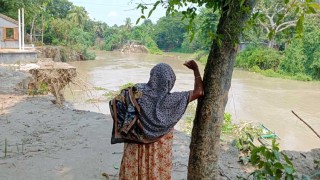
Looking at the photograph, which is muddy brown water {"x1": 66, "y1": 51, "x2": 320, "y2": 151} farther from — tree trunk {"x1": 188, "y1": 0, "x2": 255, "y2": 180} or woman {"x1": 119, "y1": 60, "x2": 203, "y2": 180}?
woman {"x1": 119, "y1": 60, "x2": 203, "y2": 180}

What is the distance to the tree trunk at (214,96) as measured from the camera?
6.83ft

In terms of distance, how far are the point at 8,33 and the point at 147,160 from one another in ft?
73.1

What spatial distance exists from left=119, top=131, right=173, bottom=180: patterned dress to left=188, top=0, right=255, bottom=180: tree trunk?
0.61 ft

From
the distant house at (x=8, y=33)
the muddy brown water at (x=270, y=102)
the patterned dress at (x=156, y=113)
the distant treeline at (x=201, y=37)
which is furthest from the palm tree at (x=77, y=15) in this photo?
the patterned dress at (x=156, y=113)

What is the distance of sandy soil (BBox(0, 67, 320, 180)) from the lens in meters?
4.01

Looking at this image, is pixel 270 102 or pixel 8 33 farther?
pixel 8 33

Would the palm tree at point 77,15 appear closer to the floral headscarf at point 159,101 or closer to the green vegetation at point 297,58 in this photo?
the green vegetation at point 297,58

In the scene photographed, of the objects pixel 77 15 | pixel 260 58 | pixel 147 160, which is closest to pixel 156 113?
pixel 147 160

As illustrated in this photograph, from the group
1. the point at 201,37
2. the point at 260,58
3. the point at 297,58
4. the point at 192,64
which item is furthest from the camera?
the point at 260,58

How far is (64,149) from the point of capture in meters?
4.91

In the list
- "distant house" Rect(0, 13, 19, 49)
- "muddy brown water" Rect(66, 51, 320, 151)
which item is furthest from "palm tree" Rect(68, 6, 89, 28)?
"distant house" Rect(0, 13, 19, 49)

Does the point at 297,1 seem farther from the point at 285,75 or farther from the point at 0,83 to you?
the point at 285,75

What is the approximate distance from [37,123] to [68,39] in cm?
2859

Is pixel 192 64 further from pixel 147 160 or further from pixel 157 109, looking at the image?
pixel 147 160
